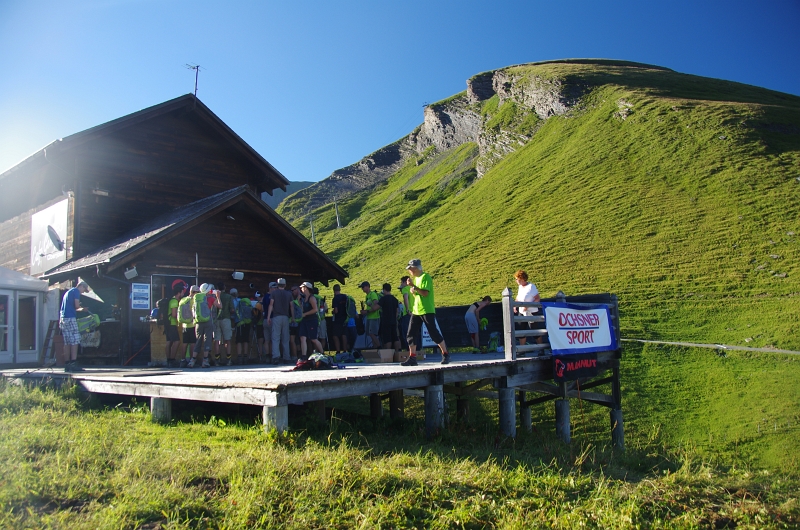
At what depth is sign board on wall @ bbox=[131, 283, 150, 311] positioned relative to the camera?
1470cm

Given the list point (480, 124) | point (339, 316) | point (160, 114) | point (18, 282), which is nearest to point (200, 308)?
point (339, 316)

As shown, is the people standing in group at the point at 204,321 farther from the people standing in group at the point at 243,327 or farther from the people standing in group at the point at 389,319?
the people standing in group at the point at 389,319

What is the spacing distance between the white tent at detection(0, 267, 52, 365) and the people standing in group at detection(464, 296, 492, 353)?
1109cm

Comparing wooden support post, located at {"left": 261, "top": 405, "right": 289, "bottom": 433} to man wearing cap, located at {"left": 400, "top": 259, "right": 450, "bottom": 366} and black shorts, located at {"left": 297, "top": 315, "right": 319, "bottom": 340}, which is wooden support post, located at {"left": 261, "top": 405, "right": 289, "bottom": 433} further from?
black shorts, located at {"left": 297, "top": 315, "right": 319, "bottom": 340}

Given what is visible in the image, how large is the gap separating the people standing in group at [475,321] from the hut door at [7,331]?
37.7ft

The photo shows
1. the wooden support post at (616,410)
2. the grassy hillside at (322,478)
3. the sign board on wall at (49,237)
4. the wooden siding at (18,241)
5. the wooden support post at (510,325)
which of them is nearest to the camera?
the grassy hillside at (322,478)

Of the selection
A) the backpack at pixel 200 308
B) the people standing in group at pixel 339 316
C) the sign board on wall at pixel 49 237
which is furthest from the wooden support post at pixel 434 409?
the sign board on wall at pixel 49 237

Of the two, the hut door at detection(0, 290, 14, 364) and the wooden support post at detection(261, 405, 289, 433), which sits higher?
the hut door at detection(0, 290, 14, 364)

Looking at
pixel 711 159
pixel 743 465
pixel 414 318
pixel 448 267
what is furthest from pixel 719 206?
pixel 414 318

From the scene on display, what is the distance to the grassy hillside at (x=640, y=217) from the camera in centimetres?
2981

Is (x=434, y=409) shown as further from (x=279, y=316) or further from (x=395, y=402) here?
(x=279, y=316)

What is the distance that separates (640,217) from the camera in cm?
4200

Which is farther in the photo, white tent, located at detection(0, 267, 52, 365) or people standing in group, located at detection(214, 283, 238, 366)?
white tent, located at detection(0, 267, 52, 365)

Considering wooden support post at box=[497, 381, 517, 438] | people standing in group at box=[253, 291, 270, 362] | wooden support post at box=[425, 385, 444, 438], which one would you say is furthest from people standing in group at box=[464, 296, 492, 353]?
wooden support post at box=[425, 385, 444, 438]
